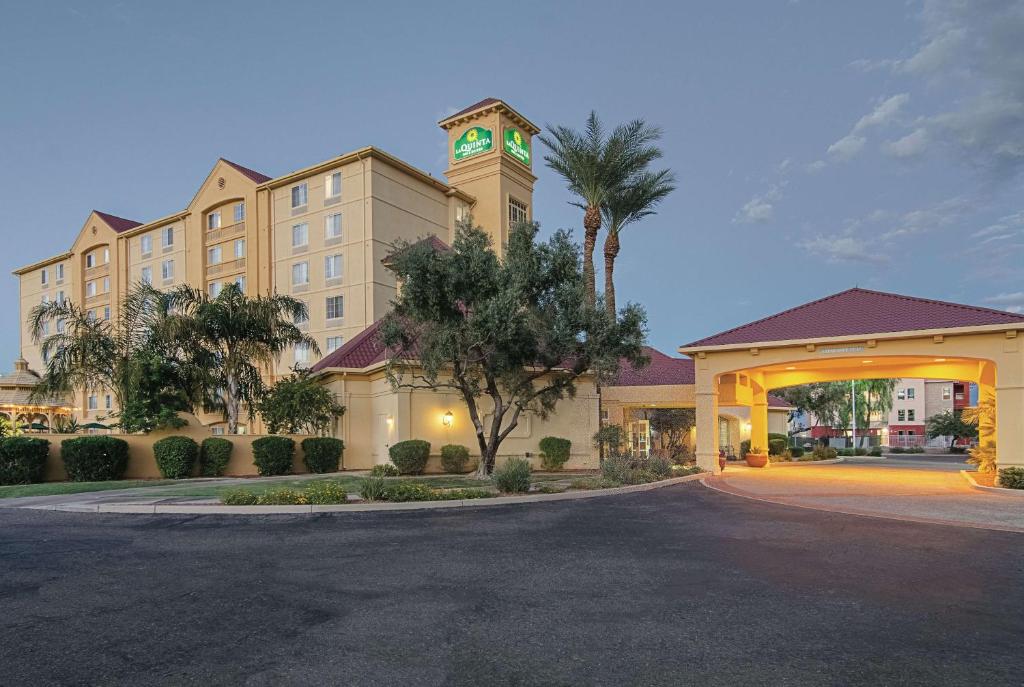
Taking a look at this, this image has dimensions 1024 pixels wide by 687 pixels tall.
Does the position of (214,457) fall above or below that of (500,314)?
below

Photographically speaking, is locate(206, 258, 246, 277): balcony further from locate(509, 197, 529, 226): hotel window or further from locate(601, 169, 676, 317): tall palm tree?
locate(601, 169, 676, 317): tall palm tree

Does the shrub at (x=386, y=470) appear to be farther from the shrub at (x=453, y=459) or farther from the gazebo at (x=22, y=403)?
the gazebo at (x=22, y=403)

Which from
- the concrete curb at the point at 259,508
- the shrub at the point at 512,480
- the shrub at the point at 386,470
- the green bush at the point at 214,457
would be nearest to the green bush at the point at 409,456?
the shrub at the point at 386,470

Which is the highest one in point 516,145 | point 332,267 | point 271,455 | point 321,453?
point 516,145

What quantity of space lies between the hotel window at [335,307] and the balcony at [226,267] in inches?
363

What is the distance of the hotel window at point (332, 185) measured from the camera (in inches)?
1613

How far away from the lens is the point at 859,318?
22.1 metres

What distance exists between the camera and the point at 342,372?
26.0 meters

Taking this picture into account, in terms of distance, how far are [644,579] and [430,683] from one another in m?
3.78

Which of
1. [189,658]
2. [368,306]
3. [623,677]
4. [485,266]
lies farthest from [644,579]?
[368,306]

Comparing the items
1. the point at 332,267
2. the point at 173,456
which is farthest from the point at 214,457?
the point at 332,267

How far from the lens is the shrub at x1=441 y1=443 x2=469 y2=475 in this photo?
2422 cm

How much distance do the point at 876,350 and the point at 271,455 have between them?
20.8m

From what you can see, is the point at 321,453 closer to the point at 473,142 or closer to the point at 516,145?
the point at 473,142
